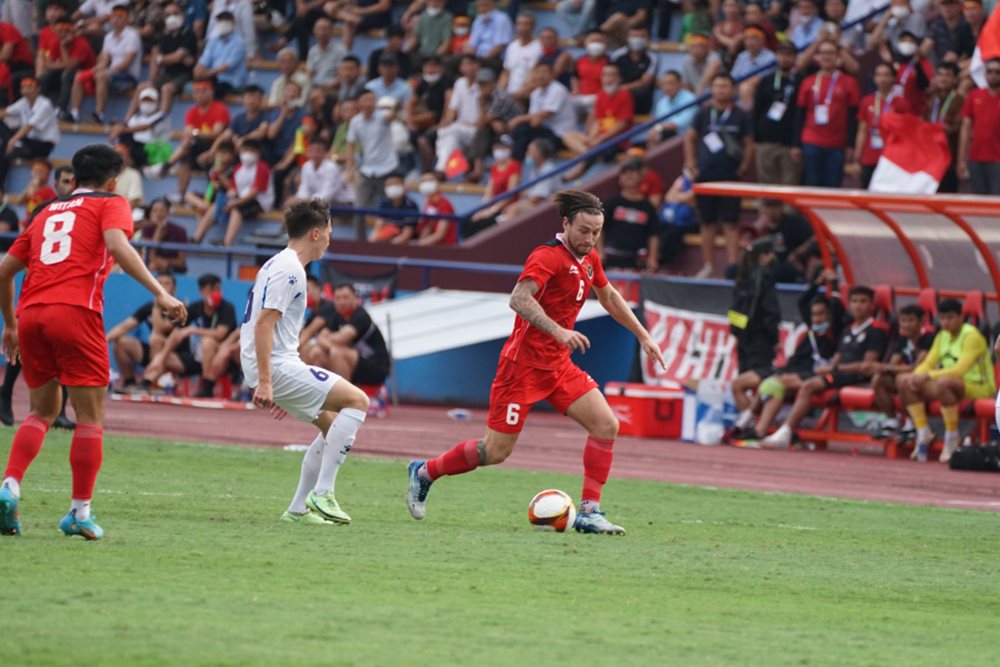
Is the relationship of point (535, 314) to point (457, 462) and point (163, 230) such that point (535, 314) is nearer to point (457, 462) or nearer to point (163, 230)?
point (457, 462)

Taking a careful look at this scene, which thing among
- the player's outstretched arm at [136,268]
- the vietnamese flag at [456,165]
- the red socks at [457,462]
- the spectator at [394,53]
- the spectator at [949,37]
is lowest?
the red socks at [457,462]

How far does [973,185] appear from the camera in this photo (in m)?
21.3

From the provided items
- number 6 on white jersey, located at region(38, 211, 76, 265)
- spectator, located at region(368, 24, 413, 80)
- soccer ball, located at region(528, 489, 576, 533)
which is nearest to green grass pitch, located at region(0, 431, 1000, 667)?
soccer ball, located at region(528, 489, 576, 533)

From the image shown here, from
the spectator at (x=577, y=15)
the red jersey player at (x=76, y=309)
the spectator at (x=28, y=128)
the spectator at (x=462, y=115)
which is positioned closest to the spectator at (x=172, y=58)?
the spectator at (x=28, y=128)

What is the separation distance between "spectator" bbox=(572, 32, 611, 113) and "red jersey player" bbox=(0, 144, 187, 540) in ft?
57.0

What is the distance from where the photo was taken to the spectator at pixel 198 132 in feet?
95.0

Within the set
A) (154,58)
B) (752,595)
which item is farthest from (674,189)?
(752,595)

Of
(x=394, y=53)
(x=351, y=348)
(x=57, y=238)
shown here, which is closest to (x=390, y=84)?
(x=394, y=53)

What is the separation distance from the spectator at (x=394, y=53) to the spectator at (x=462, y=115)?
60.1 inches

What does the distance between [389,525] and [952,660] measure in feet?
14.6

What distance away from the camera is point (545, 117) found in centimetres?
2623

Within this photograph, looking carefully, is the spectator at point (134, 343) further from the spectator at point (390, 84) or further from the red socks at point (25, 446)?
the red socks at point (25, 446)

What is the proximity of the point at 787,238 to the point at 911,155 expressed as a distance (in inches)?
77.4

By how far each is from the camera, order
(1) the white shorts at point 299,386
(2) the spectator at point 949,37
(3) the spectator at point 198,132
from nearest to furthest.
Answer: (1) the white shorts at point 299,386, (2) the spectator at point 949,37, (3) the spectator at point 198,132
